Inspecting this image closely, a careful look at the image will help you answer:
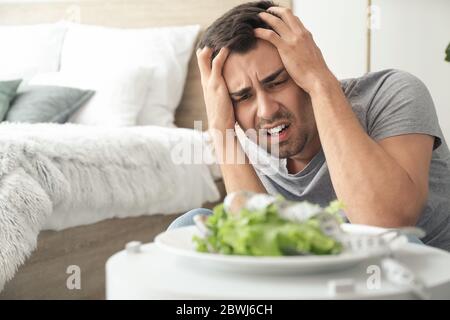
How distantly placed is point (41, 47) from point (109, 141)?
117cm

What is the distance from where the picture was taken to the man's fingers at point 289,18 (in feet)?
4.82

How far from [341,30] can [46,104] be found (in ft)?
3.88

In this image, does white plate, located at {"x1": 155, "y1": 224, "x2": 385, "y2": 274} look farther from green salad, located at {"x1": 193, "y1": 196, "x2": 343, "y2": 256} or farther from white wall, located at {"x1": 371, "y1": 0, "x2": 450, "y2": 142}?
white wall, located at {"x1": 371, "y1": 0, "x2": 450, "y2": 142}

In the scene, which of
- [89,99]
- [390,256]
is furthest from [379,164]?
[89,99]

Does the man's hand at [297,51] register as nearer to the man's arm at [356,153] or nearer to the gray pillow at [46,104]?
the man's arm at [356,153]

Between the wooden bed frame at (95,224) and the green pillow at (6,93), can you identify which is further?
the green pillow at (6,93)

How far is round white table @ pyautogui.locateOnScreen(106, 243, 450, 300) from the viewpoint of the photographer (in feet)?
2.40

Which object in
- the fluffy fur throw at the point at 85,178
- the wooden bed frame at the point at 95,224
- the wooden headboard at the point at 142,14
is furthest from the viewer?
the wooden headboard at the point at 142,14

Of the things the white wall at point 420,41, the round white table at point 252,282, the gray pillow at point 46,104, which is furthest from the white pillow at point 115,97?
the round white table at point 252,282

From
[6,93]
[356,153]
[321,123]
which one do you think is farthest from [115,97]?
[356,153]

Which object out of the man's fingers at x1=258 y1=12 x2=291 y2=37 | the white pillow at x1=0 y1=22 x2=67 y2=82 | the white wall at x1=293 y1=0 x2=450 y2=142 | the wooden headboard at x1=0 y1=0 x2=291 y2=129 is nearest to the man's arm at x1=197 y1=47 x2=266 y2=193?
the man's fingers at x1=258 y1=12 x2=291 y2=37

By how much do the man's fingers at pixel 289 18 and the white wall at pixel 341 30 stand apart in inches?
54.6

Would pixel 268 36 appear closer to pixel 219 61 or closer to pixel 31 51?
pixel 219 61

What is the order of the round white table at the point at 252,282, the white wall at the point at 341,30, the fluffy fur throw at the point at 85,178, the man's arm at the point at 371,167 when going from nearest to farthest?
the round white table at the point at 252,282, the man's arm at the point at 371,167, the fluffy fur throw at the point at 85,178, the white wall at the point at 341,30
